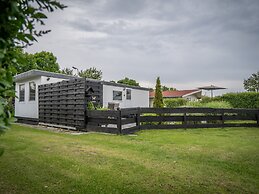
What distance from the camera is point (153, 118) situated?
870cm

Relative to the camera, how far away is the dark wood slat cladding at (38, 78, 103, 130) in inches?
324

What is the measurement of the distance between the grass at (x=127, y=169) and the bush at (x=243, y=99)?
11.7 metres

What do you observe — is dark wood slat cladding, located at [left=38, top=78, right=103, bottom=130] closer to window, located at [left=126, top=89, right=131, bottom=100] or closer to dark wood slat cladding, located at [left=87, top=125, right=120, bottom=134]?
dark wood slat cladding, located at [left=87, top=125, right=120, bottom=134]

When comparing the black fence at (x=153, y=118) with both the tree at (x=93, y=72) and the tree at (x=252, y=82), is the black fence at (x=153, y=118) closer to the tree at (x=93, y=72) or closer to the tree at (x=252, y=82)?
the tree at (x=93, y=72)

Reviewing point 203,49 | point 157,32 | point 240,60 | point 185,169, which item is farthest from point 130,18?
point 185,169

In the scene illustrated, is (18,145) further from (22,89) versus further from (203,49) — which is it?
(203,49)

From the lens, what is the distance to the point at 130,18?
9.63 meters

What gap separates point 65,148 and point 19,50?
379 centimetres

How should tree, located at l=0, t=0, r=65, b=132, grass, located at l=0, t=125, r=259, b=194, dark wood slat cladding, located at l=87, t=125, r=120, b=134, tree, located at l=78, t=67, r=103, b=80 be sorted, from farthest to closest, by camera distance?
tree, located at l=78, t=67, r=103, b=80 → dark wood slat cladding, located at l=87, t=125, r=120, b=134 → grass, located at l=0, t=125, r=259, b=194 → tree, located at l=0, t=0, r=65, b=132

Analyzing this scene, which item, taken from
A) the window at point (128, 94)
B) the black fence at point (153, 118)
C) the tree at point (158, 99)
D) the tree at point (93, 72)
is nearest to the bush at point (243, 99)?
the tree at point (158, 99)

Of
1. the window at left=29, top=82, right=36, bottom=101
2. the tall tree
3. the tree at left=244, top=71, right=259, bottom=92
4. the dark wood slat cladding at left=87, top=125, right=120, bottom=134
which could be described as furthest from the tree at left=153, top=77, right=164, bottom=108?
the tree at left=244, top=71, right=259, bottom=92

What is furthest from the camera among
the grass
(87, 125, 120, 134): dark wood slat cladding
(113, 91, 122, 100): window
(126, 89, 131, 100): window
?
(126, 89, 131, 100): window

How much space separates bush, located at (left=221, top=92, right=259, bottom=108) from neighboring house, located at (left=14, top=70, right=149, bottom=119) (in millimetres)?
7383

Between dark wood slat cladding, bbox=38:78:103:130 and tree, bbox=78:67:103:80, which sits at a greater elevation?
tree, bbox=78:67:103:80
